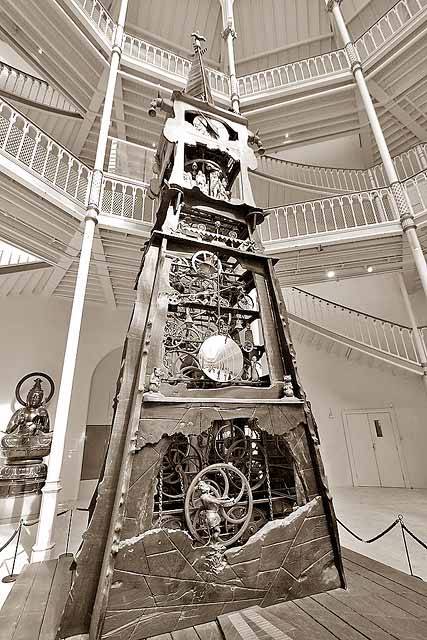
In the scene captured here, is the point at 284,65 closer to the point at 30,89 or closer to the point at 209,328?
the point at 30,89

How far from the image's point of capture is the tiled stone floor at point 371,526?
3730mm

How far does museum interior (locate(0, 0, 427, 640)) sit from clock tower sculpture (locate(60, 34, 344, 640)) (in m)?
0.01

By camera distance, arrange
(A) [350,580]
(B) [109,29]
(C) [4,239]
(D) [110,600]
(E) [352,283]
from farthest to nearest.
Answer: (E) [352,283] → (B) [109,29] → (C) [4,239] → (A) [350,580] → (D) [110,600]

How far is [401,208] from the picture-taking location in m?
5.67

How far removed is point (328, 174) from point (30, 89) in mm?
9243

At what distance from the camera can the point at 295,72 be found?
7.95 metres

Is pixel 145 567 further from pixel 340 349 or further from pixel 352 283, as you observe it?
pixel 352 283

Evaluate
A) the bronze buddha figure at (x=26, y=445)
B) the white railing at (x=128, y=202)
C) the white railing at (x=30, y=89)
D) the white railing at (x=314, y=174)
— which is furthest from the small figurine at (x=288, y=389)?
the white railing at (x=30, y=89)

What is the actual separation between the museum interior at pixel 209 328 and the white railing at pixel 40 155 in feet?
0.20

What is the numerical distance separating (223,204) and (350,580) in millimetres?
2861

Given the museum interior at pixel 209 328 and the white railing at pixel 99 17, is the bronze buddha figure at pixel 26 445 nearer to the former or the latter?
the museum interior at pixel 209 328

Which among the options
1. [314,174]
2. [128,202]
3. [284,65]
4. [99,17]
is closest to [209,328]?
[128,202]

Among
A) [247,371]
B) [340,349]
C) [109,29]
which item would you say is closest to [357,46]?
[109,29]

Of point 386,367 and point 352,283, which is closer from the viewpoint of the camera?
A: point 386,367
